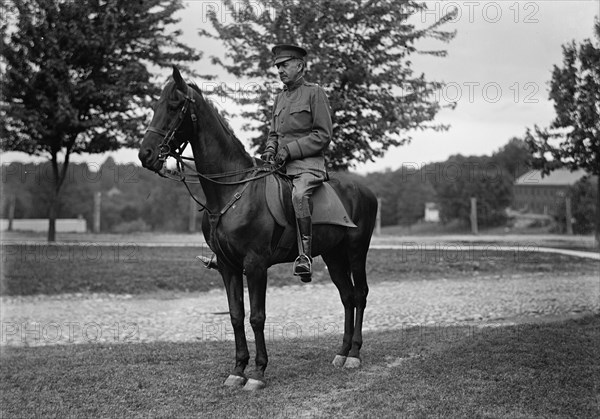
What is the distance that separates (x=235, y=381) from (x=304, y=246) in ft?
5.58

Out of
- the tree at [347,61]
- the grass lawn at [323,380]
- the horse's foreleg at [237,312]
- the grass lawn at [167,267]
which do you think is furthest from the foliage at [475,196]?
the horse's foreleg at [237,312]

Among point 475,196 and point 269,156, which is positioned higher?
point 475,196

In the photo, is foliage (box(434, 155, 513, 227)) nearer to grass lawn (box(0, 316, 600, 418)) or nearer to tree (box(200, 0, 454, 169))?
→ tree (box(200, 0, 454, 169))

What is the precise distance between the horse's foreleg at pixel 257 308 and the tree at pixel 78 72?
551 inches

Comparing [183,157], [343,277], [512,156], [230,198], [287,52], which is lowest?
[343,277]

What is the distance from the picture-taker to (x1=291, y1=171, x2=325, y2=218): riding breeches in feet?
23.7

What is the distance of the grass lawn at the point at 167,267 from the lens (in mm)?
16172

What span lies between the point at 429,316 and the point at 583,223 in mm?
33755

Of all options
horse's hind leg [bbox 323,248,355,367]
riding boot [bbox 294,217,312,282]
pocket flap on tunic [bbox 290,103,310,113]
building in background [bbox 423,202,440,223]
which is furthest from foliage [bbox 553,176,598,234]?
riding boot [bbox 294,217,312,282]

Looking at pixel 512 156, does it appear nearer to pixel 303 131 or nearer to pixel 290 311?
pixel 290 311

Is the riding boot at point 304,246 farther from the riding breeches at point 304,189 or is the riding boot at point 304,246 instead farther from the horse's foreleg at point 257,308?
the horse's foreleg at point 257,308

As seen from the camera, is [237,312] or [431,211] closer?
[237,312]

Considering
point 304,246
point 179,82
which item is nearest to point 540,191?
point 304,246

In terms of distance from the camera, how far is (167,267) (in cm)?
1819
